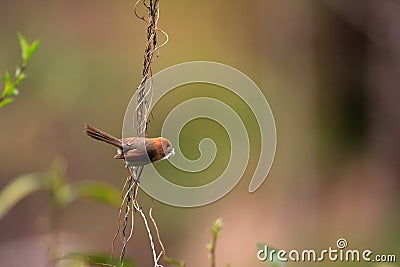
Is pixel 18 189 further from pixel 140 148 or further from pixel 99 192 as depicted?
pixel 140 148

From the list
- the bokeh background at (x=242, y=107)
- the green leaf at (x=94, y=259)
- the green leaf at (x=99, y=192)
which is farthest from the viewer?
the bokeh background at (x=242, y=107)

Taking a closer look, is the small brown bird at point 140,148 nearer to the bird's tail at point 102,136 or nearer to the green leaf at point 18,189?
the bird's tail at point 102,136

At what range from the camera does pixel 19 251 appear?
5.33 ft

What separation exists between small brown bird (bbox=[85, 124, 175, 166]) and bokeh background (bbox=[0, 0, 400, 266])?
1.76 meters

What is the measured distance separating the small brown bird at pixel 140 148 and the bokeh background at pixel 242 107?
69.4 inches

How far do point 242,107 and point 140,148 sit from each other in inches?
77.2

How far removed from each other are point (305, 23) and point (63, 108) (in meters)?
1.10

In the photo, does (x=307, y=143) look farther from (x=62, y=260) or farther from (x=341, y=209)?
(x=62, y=260)

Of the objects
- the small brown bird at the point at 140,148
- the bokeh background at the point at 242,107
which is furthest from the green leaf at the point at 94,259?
the bokeh background at the point at 242,107

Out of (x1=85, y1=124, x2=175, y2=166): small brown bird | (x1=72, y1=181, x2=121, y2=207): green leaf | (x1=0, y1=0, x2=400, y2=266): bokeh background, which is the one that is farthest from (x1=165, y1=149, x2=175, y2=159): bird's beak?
(x1=0, y1=0, x2=400, y2=266): bokeh background

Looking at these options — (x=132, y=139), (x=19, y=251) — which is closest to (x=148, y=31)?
(x=132, y=139)

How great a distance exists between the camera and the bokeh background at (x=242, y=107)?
8.06 feet

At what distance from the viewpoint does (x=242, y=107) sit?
242cm

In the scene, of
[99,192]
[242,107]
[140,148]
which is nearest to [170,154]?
[140,148]
